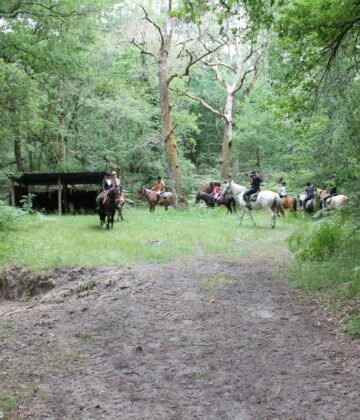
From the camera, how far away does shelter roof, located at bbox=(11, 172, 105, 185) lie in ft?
72.2

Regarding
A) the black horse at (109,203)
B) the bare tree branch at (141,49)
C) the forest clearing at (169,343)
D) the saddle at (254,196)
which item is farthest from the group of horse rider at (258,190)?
the bare tree branch at (141,49)

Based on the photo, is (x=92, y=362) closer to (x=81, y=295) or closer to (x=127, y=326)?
(x=127, y=326)

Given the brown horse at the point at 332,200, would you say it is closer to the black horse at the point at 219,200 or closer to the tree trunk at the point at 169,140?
the black horse at the point at 219,200

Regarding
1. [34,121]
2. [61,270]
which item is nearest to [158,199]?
[34,121]

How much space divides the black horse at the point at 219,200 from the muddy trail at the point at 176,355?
47.3 feet

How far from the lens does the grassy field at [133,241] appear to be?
1095cm

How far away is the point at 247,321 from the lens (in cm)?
653

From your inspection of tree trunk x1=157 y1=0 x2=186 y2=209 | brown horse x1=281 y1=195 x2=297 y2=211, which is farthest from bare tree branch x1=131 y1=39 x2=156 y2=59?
brown horse x1=281 y1=195 x2=297 y2=211

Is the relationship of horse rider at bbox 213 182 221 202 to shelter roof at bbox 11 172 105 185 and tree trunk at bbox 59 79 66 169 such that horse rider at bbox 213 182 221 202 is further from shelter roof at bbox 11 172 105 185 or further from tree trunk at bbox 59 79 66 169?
tree trunk at bbox 59 79 66 169

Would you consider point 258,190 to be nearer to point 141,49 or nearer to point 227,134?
point 141,49

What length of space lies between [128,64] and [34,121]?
13.0m

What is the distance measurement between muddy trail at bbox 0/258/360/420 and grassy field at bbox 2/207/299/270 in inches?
87.0

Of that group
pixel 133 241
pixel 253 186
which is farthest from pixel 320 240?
pixel 253 186

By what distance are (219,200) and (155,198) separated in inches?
139
